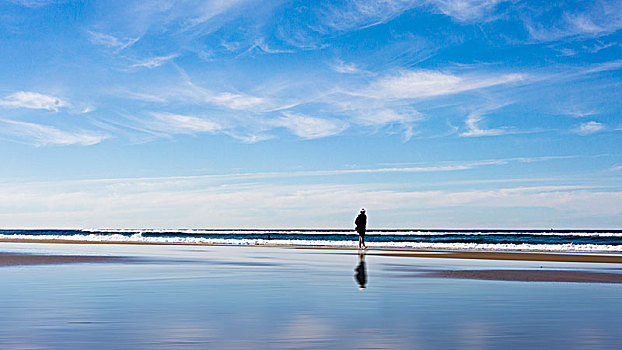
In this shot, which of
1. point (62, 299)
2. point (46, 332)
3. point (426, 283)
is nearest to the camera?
point (46, 332)

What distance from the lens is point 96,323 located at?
9.25 meters

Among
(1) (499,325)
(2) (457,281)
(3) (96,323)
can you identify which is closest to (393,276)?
(2) (457,281)

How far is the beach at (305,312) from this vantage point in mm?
7996

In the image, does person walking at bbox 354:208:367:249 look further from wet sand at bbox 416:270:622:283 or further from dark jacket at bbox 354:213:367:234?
wet sand at bbox 416:270:622:283

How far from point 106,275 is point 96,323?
362 inches

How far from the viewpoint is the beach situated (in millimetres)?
7996

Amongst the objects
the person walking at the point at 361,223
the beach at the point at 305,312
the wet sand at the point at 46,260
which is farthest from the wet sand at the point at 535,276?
the person walking at the point at 361,223

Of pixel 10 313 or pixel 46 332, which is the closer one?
pixel 46 332

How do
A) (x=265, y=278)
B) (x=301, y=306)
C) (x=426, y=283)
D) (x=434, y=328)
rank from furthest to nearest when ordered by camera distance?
(x=265, y=278), (x=426, y=283), (x=301, y=306), (x=434, y=328)

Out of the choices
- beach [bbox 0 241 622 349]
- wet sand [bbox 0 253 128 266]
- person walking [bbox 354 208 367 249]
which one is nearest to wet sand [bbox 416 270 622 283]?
beach [bbox 0 241 622 349]

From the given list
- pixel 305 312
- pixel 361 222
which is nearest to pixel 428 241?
pixel 361 222

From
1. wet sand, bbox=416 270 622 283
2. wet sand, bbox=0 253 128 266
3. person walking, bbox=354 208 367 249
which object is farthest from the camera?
person walking, bbox=354 208 367 249

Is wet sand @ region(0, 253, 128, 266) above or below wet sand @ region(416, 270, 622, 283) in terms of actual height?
above

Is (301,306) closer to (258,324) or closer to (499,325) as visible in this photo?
(258,324)
